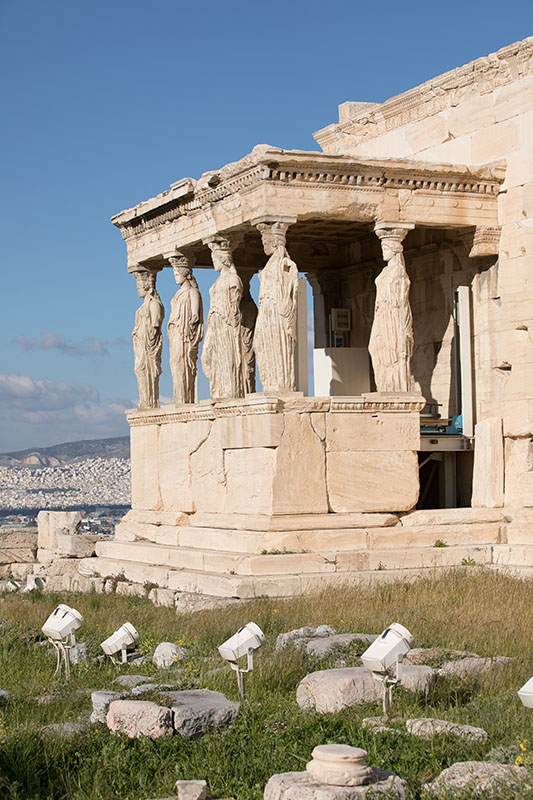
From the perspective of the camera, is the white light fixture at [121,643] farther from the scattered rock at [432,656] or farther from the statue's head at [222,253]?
the statue's head at [222,253]

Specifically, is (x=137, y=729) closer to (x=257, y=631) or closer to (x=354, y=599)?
(x=257, y=631)

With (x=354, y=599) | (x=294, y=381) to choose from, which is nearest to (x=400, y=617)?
(x=354, y=599)

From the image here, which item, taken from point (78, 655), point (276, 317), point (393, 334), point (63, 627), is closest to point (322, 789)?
point (63, 627)

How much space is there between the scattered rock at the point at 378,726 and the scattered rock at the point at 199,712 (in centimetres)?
85

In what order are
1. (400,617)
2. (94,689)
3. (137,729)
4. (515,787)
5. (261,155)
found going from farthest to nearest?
(261,155) < (400,617) < (94,689) < (137,729) < (515,787)

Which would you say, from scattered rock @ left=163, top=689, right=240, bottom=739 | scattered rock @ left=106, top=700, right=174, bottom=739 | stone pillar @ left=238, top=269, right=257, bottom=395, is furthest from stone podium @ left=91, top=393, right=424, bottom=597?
scattered rock @ left=106, top=700, right=174, bottom=739

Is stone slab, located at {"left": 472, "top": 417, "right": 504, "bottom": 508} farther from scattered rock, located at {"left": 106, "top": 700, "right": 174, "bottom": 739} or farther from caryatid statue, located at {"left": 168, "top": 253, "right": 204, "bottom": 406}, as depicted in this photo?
scattered rock, located at {"left": 106, "top": 700, "right": 174, "bottom": 739}

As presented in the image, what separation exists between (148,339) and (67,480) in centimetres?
8852

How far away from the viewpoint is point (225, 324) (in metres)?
14.4

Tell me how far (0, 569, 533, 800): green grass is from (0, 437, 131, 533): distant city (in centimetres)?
7048

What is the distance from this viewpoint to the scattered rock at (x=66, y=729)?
7234mm

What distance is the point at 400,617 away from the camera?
10.7 metres

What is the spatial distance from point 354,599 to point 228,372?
3.85m

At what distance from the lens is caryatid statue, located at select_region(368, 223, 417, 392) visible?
1378 cm
